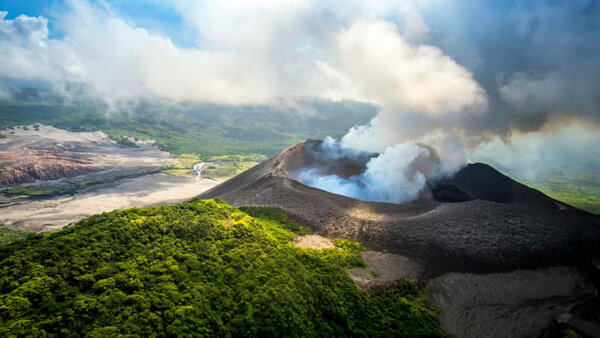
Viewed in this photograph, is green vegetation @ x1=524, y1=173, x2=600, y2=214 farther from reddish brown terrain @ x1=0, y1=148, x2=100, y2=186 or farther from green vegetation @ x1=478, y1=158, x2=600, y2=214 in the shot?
reddish brown terrain @ x1=0, y1=148, x2=100, y2=186

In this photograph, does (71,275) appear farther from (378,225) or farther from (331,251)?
(378,225)

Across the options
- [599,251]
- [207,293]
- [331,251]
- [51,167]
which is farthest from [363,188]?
[51,167]

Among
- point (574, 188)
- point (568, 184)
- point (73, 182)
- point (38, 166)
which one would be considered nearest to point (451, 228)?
point (73, 182)

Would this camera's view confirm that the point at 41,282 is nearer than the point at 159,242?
Yes

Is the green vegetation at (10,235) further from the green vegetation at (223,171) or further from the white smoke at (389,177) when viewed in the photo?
the green vegetation at (223,171)

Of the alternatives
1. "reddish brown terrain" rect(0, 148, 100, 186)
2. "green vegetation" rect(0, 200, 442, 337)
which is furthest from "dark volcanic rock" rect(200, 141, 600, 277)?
"reddish brown terrain" rect(0, 148, 100, 186)

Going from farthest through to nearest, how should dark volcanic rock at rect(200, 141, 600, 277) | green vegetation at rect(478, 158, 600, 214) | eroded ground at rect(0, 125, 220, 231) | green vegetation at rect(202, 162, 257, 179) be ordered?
green vegetation at rect(202, 162, 257, 179) → green vegetation at rect(478, 158, 600, 214) → eroded ground at rect(0, 125, 220, 231) → dark volcanic rock at rect(200, 141, 600, 277)
